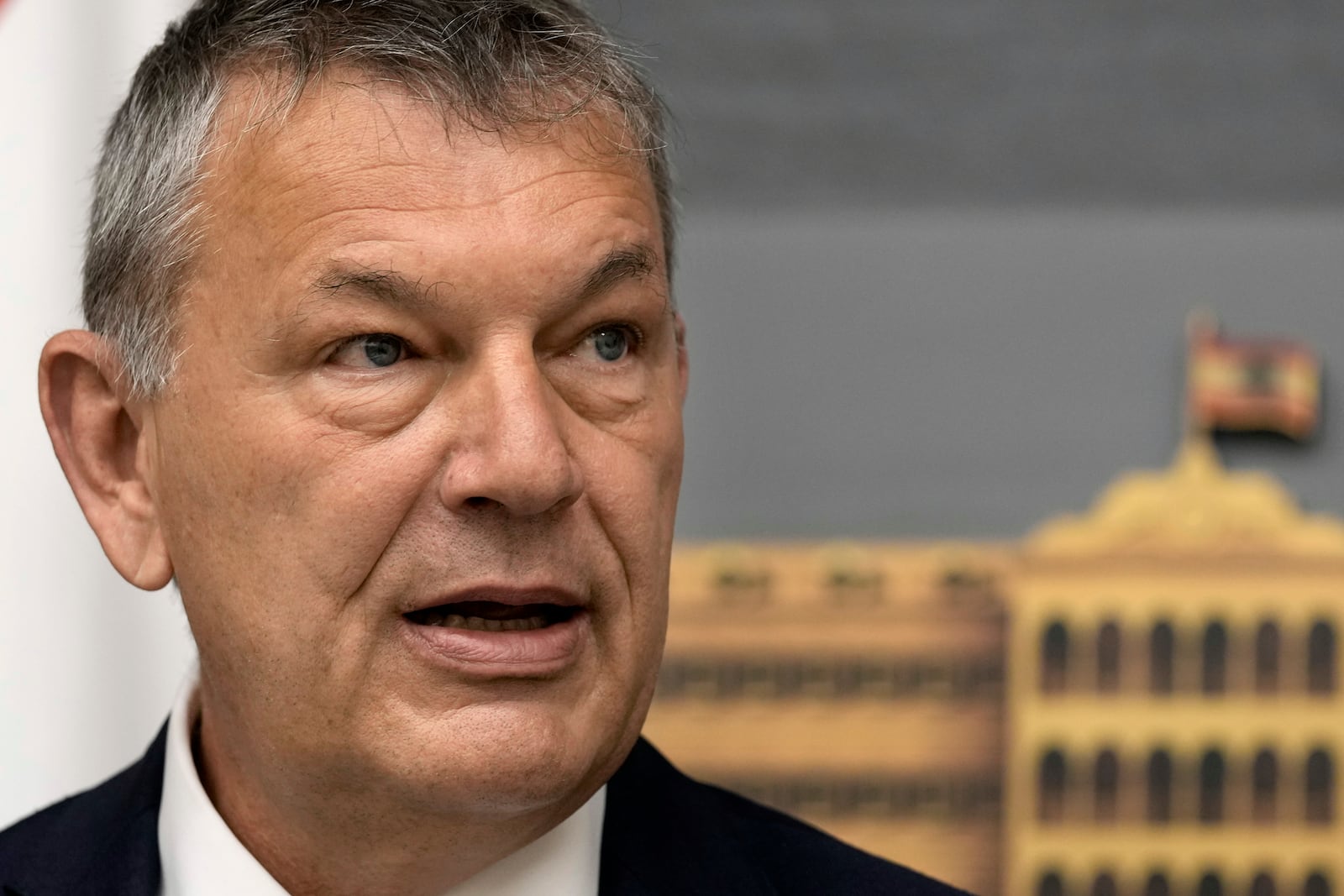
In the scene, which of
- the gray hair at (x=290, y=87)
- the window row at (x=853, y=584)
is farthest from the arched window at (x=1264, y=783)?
the gray hair at (x=290, y=87)

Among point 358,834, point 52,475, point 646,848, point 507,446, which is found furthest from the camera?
point 52,475

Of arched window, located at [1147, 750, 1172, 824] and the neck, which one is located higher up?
arched window, located at [1147, 750, 1172, 824]

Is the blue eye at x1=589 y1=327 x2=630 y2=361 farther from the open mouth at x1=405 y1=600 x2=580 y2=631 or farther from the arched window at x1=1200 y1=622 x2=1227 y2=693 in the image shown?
the arched window at x1=1200 y1=622 x2=1227 y2=693

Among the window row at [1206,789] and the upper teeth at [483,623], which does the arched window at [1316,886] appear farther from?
the upper teeth at [483,623]

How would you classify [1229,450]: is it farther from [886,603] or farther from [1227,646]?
[886,603]

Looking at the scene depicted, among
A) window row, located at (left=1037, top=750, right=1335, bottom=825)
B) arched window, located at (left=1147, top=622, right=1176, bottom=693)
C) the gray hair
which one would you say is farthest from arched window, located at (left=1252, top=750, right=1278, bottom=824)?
the gray hair

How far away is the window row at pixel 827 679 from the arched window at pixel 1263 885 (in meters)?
0.37

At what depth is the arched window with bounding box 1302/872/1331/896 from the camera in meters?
1.81

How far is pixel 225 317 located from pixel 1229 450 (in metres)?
1.18

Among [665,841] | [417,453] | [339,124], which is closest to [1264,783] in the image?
[665,841]

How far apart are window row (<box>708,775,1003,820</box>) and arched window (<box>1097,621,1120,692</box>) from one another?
17cm

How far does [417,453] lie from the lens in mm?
996

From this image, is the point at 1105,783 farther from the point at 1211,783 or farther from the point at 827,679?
the point at 827,679

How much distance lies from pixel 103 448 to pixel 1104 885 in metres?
1.24
